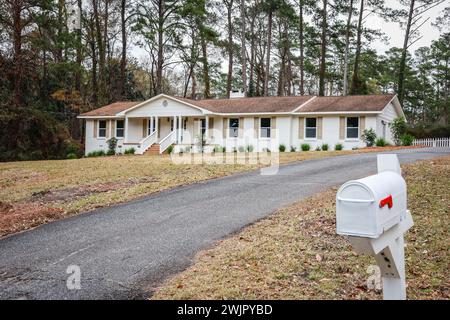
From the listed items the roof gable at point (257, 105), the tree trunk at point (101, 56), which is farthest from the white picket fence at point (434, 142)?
the tree trunk at point (101, 56)

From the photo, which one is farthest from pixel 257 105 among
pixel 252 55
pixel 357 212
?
pixel 357 212

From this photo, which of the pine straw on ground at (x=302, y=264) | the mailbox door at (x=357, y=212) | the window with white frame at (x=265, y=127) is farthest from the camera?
the window with white frame at (x=265, y=127)

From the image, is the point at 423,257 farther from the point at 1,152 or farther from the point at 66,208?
the point at 1,152

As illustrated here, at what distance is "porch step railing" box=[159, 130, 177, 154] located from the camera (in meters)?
26.5

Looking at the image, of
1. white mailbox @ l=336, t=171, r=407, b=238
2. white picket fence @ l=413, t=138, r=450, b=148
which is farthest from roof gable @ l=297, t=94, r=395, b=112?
white mailbox @ l=336, t=171, r=407, b=238

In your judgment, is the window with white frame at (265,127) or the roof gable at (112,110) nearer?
the window with white frame at (265,127)

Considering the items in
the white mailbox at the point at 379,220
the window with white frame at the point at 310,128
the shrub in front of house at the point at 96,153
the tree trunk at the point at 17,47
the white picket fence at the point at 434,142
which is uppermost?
the tree trunk at the point at 17,47

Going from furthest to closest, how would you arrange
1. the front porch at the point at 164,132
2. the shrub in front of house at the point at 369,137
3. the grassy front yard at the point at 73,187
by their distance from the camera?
the front porch at the point at 164,132 < the shrub in front of house at the point at 369,137 < the grassy front yard at the point at 73,187

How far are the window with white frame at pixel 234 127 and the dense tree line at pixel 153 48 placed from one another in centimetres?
811

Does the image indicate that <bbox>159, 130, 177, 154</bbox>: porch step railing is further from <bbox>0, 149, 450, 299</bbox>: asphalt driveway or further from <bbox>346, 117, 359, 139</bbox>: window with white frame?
<bbox>0, 149, 450, 299</bbox>: asphalt driveway

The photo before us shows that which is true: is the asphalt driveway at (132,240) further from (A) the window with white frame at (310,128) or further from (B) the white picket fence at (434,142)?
(B) the white picket fence at (434,142)

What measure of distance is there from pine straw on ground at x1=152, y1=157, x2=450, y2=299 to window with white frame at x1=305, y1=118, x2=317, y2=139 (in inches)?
753

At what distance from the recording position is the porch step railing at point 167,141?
86.9ft
